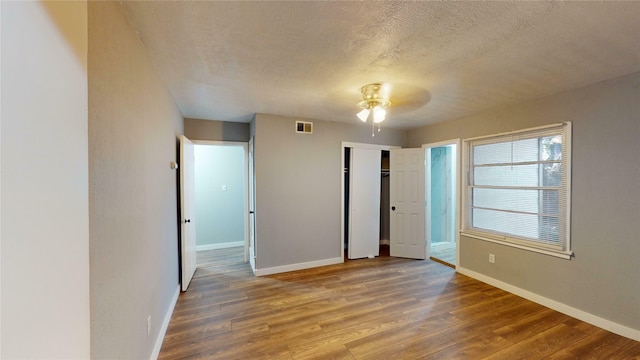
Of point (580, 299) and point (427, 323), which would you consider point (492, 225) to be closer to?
point (580, 299)

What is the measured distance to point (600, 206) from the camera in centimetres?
244

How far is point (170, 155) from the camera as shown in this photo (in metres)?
2.70

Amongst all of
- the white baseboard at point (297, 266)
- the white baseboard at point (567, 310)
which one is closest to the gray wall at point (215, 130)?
the white baseboard at point (297, 266)

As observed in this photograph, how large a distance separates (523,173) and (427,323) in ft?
7.35

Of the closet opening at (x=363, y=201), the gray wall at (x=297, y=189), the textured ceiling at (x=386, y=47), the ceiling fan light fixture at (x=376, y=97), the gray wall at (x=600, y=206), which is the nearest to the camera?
the textured ceiling at (x=386, y=47)

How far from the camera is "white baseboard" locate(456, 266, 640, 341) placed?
226cm

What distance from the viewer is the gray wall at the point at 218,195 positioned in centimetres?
494

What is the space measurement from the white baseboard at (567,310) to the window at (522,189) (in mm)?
535

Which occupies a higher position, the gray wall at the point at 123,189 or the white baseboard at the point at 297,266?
the gray wall at the point at 123,189

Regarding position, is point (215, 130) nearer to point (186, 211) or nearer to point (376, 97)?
point (186, 211)

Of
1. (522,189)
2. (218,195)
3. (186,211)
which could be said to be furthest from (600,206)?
(218,195)

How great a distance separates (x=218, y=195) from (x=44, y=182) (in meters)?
4.45

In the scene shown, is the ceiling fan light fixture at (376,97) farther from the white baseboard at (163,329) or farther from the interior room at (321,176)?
the white baseboard at (163,329)

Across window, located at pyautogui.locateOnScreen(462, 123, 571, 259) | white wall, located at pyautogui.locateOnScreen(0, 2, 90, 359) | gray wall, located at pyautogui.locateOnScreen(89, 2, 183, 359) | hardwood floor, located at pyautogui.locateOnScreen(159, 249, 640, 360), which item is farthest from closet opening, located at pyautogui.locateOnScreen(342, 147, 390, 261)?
white wall, located at pyautogui.locateOnScreen(0, 2, 90, 359)
